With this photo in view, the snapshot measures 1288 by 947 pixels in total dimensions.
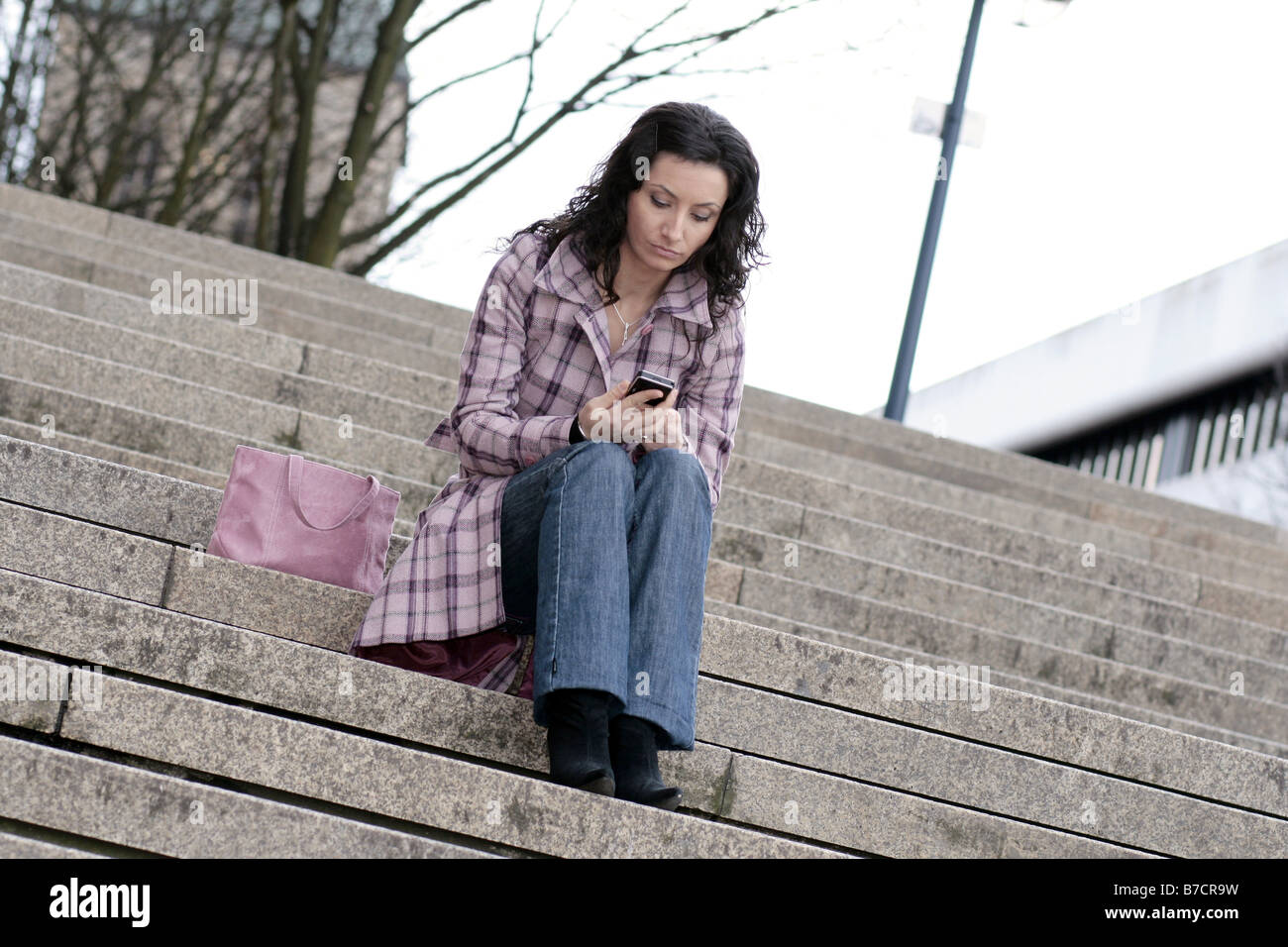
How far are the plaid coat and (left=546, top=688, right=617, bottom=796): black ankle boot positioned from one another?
12.9 inches

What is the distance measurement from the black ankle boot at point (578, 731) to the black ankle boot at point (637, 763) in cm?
3

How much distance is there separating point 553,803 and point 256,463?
1.07 metres

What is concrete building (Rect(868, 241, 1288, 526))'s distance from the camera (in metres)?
13.4

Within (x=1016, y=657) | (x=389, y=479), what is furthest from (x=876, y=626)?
(x=389, y=479)

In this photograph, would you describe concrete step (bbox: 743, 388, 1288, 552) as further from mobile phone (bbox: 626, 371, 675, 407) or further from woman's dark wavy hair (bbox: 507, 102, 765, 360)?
mobile phone (bbox: 626, 371, 675, 407)

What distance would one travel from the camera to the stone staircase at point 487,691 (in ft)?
7.75

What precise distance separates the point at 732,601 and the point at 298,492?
5.03ft

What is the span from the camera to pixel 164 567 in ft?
9.65

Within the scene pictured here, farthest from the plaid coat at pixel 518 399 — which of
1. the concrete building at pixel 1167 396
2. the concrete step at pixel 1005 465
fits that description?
the concrete building at pixel 1167 396

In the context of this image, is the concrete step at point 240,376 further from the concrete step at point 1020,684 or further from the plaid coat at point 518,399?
the plaid coat at point 518,399

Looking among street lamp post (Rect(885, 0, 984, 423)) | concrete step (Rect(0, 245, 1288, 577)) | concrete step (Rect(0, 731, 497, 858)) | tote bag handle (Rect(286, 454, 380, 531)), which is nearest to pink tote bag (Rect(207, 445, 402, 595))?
tote bag handle (Rect(286, 454, 380, 531))

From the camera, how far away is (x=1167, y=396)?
14711mm

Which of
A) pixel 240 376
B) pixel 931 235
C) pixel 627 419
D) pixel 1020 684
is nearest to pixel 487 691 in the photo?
pixel 627 419

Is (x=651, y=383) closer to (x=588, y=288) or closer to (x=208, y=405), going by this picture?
(x=588, y=288)
